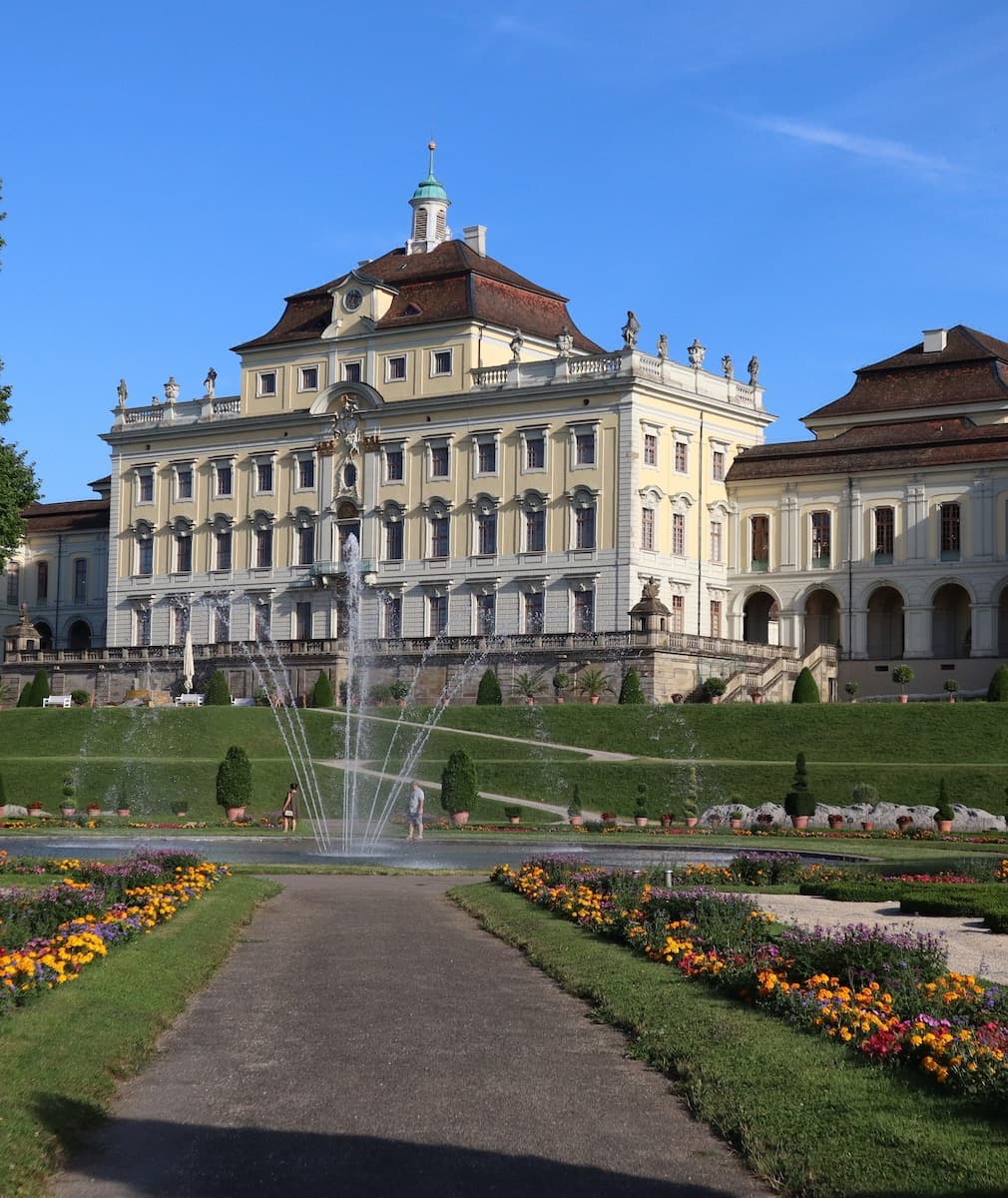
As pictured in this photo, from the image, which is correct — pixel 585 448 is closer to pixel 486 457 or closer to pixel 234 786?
pixel 486 457

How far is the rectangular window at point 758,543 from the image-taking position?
8112 cm

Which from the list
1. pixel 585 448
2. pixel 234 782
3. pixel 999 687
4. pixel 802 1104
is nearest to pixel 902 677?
pixel 999 687

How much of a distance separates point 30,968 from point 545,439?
65418 mm

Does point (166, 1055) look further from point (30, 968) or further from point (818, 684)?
point (818, 684)

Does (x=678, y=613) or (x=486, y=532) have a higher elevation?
(x=486, y=532)

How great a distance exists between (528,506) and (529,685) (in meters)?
9.99

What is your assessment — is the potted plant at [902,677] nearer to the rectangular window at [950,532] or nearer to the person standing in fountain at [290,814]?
the rectangular window at [950,532]

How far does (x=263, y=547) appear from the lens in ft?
286

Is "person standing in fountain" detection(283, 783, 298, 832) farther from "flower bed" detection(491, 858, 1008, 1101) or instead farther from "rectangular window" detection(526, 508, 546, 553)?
"rectangular window" detection(526, 508, 546, 553)

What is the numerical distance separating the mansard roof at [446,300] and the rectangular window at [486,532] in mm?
7678

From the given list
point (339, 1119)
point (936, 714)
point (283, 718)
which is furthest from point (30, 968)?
point (283, 718)

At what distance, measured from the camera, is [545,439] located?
79812 mm

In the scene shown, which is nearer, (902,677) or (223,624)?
(902,677)

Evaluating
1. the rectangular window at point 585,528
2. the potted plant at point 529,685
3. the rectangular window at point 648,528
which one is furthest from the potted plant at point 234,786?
the rectangular window at point 648,528
